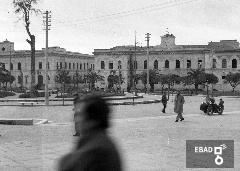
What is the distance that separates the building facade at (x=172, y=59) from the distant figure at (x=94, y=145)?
212 ft

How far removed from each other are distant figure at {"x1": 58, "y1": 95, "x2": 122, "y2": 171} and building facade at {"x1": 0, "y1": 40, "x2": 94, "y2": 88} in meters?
74.2

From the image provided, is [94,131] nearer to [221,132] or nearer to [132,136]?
[132,136]

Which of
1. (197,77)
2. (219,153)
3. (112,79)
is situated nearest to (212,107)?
(219,153)

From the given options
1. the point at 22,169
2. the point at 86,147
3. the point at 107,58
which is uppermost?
the point at 107,58

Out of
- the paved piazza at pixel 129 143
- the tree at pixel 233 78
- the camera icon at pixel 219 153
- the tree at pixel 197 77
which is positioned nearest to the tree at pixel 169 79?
the tree at pixel 197 77

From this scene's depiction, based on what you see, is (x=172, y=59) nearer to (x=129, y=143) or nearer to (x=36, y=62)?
(x=36, y=62)

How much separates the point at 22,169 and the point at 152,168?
2.33 metres

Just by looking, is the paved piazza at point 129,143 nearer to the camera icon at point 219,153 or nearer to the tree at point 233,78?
the camera icon at point 219,153

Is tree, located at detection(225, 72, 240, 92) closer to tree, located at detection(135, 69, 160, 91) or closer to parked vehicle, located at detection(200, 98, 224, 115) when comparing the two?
tree, located at detection(135, 69, 160, 91)

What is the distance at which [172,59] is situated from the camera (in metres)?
71.4

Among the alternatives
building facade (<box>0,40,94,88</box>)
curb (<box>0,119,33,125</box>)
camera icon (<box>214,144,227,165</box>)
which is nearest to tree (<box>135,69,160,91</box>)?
building facade (<box>0,40,94,88</box>)

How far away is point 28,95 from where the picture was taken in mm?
39250

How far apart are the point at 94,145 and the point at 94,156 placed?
0.31ft

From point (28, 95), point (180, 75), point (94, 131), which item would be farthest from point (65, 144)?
point (180, 75)
